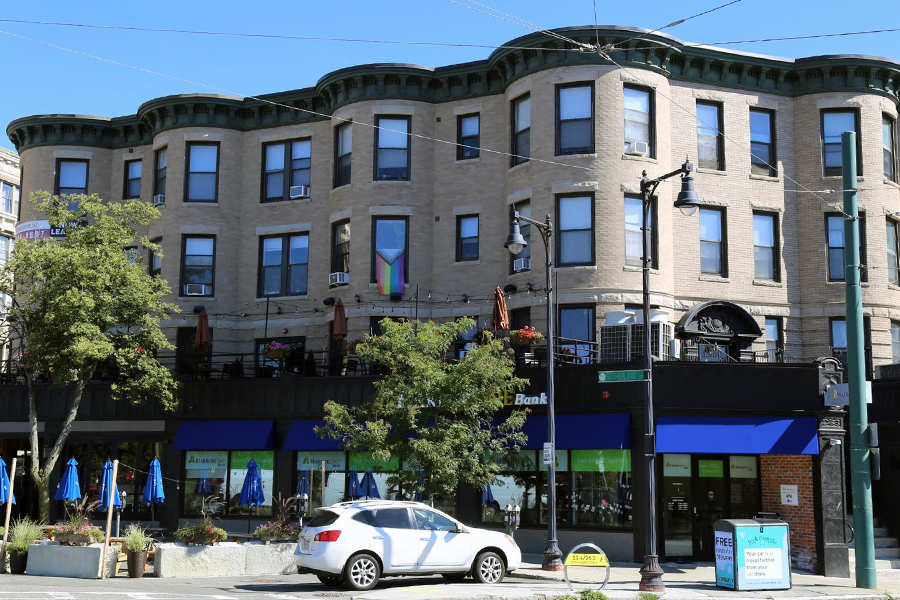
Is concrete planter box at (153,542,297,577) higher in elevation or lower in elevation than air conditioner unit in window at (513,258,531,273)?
lower

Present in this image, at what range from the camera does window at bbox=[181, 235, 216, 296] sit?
33062 millimetres

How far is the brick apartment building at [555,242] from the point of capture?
1000 inches

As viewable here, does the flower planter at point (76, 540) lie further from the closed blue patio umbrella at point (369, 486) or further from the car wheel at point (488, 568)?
the closed blue patio umbrella at point (369, 486)

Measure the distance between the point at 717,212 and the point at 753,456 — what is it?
7.45m

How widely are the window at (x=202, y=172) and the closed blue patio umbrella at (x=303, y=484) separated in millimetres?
9999

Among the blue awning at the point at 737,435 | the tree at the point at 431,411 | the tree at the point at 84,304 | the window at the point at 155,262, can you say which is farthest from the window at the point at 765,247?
the window at the point at 155,262

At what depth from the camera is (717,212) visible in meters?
29.6

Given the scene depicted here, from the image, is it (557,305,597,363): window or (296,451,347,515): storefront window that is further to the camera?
(296,451,347,515): storefront window

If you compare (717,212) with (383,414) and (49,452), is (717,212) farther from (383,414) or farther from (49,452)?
(49,452)

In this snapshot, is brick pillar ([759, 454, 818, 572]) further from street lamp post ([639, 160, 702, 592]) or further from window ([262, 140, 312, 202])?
window ([262, 140, 312, 202])

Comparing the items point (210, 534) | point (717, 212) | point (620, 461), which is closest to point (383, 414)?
point (210, 534)

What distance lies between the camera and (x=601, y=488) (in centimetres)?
2498

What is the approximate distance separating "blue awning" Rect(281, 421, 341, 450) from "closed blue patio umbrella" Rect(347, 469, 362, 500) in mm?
955

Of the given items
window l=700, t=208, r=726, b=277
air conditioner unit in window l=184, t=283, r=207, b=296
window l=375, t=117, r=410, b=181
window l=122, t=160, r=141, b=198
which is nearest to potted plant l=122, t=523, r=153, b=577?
air conditioner unit in window l=184, t=283, r=207, b=296
